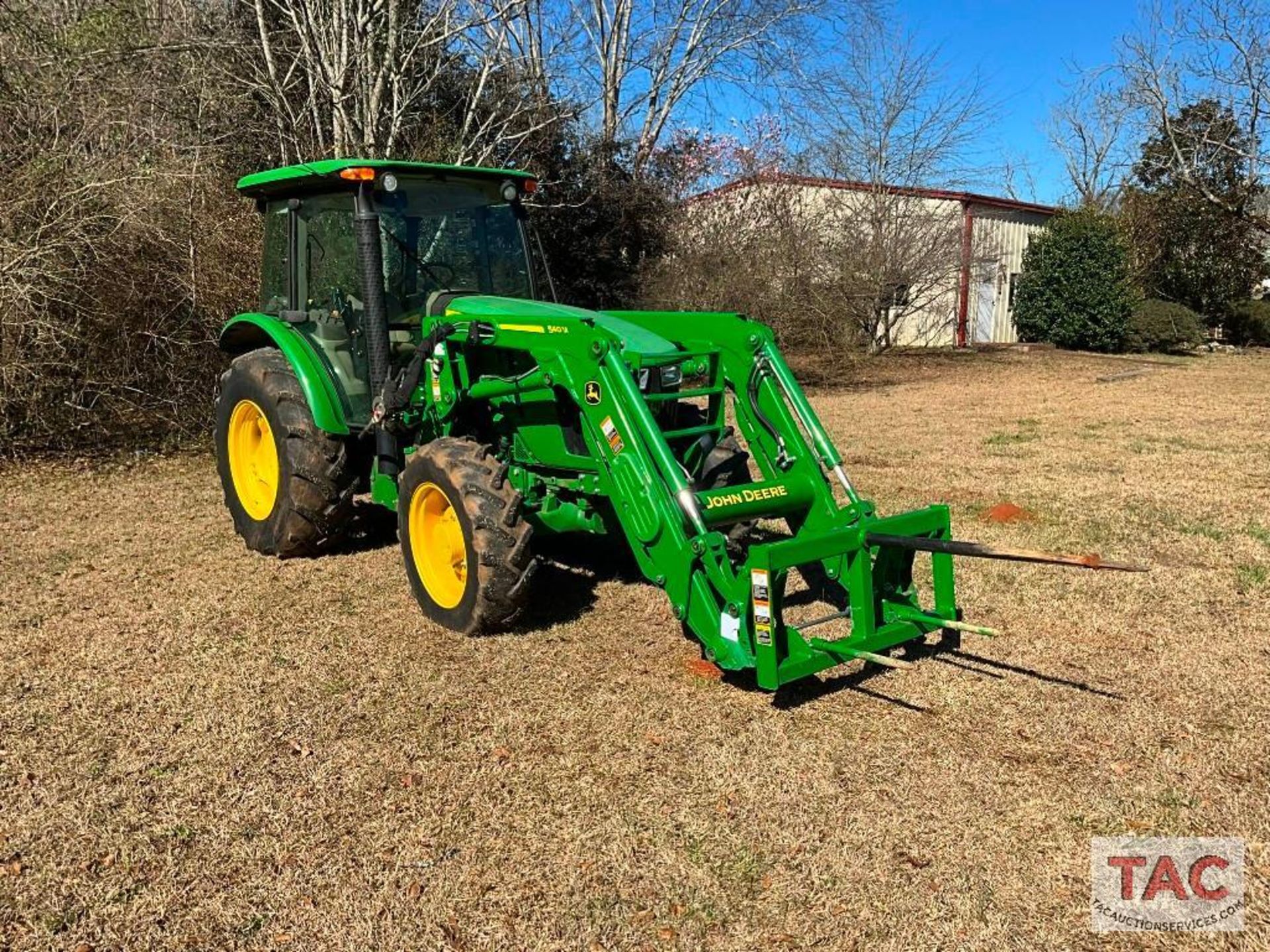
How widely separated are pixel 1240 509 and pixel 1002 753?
15.0 feet

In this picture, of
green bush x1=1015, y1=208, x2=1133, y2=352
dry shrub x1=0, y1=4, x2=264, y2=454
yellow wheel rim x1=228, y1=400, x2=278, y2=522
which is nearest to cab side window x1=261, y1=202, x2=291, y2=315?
yellow wheel rim x1=228, y1=400, x2=278, y2=522

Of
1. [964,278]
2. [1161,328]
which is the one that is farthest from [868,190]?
[1161,328]

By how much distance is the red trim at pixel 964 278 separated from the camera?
21859 millimetres

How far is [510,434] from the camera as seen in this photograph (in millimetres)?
5281

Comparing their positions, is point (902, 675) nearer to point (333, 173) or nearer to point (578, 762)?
point (578, 762)

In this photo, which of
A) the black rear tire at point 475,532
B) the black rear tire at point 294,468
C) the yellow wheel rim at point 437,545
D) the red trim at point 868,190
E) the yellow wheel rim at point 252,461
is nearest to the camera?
the black rear tire at point 475,532

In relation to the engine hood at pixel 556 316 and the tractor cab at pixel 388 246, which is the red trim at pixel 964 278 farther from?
the engine hood at pixel 556 316

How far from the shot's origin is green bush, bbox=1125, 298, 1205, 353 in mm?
22703

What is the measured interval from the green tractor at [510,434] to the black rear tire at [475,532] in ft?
0.04

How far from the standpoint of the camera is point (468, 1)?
10953 mm

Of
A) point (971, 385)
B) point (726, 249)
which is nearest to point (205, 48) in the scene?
point (726, 249)

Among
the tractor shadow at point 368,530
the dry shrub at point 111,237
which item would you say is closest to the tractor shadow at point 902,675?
the tractor shadow at point 368,530

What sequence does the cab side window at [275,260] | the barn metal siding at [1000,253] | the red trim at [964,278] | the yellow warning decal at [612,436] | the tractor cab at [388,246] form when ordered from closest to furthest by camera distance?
the yellow warning decal at [612,436] → the tractor cab at [388,246] → the cab side window at [275,260] → the red trim at [964,278] → the barn metal siding at [1000,253]

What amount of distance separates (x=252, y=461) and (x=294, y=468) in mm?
943
